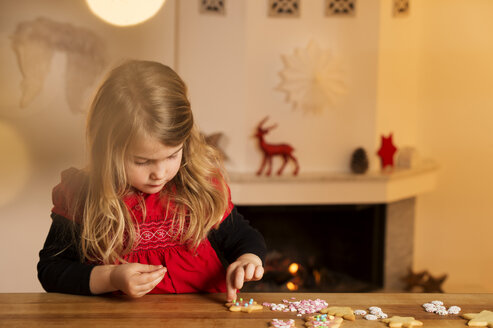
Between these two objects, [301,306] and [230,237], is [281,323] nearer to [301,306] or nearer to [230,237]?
[301,306]

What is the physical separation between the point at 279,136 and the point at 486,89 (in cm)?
133

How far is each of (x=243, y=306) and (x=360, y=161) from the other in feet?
6.56

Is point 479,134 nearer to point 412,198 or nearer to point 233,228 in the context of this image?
point 412,198

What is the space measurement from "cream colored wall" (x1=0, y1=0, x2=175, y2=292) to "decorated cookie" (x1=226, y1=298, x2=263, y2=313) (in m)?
1.84

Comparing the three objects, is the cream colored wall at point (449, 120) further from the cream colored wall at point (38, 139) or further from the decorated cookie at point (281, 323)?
the decorated cookie at point (281, 323)

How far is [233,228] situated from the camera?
1128 mm

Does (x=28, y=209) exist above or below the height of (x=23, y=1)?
below

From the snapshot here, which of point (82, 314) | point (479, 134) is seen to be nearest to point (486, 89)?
point (479, 134)

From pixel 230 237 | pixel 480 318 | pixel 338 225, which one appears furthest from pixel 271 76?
pixel 480 318

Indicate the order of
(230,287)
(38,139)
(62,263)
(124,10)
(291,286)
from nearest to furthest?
(230,287)
(62,263)
(124,10)
(38,139)
(291,286)

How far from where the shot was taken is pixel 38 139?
2.54 meters

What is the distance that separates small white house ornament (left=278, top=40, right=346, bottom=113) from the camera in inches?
104

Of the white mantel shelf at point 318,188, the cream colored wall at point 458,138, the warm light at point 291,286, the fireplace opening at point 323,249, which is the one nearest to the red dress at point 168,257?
the white mantel shelf at point 318,188

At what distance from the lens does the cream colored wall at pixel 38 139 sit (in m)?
2.49
